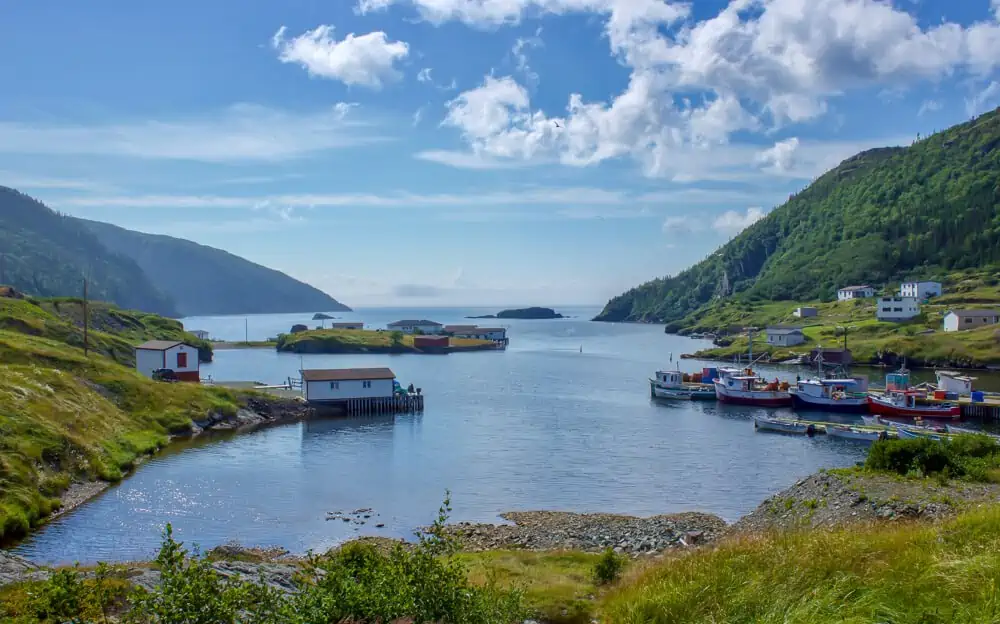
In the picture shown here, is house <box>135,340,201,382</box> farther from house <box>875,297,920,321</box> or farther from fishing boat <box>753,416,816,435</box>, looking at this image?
house <box>875,297,920,321</box>

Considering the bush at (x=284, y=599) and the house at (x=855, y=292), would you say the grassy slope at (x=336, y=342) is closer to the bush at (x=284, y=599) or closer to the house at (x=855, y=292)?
the house at (x=855, y=292)

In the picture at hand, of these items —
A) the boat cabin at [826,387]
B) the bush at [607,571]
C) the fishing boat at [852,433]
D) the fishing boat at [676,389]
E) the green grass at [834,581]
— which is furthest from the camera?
the fishing boat at [676,389]

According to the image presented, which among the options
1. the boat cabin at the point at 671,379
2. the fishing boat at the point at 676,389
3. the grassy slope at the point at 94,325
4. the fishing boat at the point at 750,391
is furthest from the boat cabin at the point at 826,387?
the grassy slope at the point at 94,325

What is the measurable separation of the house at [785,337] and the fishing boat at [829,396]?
200 feet

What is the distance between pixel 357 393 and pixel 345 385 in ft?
5.18

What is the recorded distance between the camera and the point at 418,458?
176 feet

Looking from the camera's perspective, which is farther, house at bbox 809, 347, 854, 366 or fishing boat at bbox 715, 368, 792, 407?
house at bbox 809, 347, 854, 366

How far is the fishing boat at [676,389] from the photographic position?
88.4 meters

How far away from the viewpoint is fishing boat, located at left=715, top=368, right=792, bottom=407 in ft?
269

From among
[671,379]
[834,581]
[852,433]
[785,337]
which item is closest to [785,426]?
[852,433]

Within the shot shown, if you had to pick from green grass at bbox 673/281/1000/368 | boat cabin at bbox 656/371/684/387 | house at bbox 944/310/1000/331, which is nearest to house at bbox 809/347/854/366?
green grass at bbox 673/281/1000/368

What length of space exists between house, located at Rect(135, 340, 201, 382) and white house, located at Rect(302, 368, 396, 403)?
44.4 feet

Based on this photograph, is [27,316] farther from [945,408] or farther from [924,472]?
[945,408]

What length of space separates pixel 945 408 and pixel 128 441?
Result: 72.0 m
